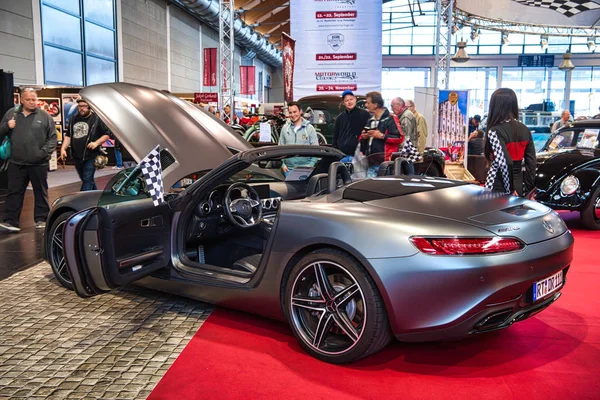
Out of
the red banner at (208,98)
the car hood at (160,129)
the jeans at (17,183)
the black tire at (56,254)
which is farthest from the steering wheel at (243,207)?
the red banner at (208,98)

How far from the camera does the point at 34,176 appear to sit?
21.6ft

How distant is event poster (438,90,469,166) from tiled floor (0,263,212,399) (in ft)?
28.0

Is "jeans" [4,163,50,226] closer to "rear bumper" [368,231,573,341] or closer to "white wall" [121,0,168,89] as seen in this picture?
"rear bumper" [368,231,573,341]

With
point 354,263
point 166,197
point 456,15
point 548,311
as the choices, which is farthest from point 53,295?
point 456,15

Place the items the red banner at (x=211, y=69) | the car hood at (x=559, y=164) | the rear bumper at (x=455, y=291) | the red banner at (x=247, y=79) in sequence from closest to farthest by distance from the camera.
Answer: the rear bumper at (x=455, y=291)
the car hood at (x=559, y=164)
the red banner at (x=211, y=69)
the red banner at (x=247, y=79)

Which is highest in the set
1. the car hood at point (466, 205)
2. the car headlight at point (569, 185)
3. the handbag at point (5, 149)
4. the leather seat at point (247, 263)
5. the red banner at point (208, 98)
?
the red banner at point (208, 98)

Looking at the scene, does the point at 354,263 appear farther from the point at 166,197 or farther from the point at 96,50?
the point at 96,50

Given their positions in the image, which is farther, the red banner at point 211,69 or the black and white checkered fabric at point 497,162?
the red banner at point 211,69

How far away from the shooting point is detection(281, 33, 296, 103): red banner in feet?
32.5

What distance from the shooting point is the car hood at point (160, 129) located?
3979mm

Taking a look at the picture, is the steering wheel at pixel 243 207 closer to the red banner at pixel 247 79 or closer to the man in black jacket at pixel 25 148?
the man in black jacket at pixel 25 148

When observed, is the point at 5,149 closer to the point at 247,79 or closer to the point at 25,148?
the point at 25,148

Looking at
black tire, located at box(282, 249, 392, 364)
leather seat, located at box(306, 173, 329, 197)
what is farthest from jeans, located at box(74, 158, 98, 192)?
black tire, located at box(282, 249, 392, 364)

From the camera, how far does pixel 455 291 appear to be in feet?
8.11
